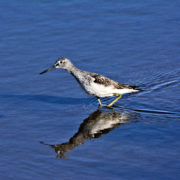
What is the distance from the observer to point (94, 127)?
10.9 meters

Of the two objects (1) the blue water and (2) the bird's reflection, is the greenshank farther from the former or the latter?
(2) the bird's reflection

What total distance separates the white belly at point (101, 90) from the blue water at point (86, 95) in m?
0.36

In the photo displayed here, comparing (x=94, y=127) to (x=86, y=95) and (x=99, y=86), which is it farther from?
(x=86, y=95)

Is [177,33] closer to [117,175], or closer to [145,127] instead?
[145,127]

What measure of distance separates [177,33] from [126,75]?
137 inches

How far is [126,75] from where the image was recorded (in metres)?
13.6

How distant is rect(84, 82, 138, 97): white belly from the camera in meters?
11.9

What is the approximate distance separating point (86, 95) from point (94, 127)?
2.13m

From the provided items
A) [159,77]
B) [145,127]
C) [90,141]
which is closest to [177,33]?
[159,77]

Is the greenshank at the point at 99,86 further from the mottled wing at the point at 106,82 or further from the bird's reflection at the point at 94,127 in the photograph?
the bird's reflection at the point at 94,127

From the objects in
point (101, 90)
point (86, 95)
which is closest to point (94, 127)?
point (101, 90)

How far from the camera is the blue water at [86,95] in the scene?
8953mm

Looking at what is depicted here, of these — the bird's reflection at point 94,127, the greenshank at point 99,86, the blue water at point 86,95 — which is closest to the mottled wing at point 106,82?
the greenshank at point 99,86

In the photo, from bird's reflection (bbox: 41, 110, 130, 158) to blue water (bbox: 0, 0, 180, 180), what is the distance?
0.02 meters
